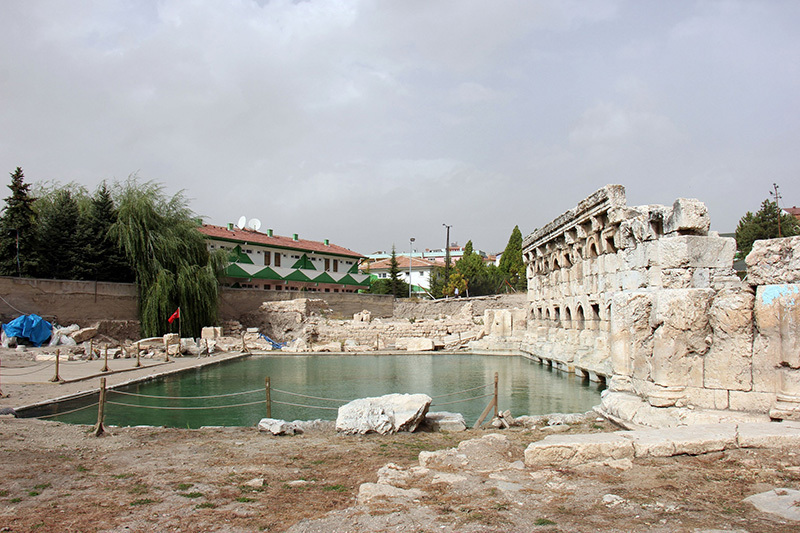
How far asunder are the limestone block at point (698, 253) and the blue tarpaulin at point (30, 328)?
2452 centimetres

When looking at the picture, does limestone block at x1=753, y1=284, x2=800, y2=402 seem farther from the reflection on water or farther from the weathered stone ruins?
the reflection on water

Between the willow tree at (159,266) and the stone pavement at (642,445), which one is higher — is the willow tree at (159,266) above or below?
above

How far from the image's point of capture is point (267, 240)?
44.6 metres

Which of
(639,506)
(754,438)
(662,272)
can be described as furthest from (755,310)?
(639,506)

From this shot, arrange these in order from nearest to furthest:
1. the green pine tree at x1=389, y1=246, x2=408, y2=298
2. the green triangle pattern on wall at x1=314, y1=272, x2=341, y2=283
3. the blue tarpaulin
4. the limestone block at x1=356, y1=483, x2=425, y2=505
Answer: the limestone block at x1=356, y1=483, x2=425, y2=505, the blue tarpaulin, the green triangle pattern on wall at x1=314, y1=272, x2=341, y2=283, the green pine tree at x1=389, y1=246, x2=408, y2=298

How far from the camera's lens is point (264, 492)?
5137mm

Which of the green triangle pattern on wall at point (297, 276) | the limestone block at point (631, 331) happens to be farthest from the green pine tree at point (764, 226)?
the limestone block at point (631, 331)

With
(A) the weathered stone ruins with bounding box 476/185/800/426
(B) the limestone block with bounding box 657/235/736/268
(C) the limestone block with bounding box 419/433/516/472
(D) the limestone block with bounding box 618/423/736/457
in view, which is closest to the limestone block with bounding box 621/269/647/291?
(A) the weathered stone ruins with bounding box 476/185/800/426

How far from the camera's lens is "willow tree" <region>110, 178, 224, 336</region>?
2647 centimetres

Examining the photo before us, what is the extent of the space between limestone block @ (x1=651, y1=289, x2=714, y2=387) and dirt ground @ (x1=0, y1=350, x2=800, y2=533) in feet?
6.42

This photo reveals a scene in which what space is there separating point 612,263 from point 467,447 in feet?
32.5

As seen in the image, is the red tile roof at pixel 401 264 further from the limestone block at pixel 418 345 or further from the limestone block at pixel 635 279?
the limestone block at pixel 635 279

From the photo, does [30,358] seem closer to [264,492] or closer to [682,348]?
[264,492]

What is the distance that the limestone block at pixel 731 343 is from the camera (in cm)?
688
